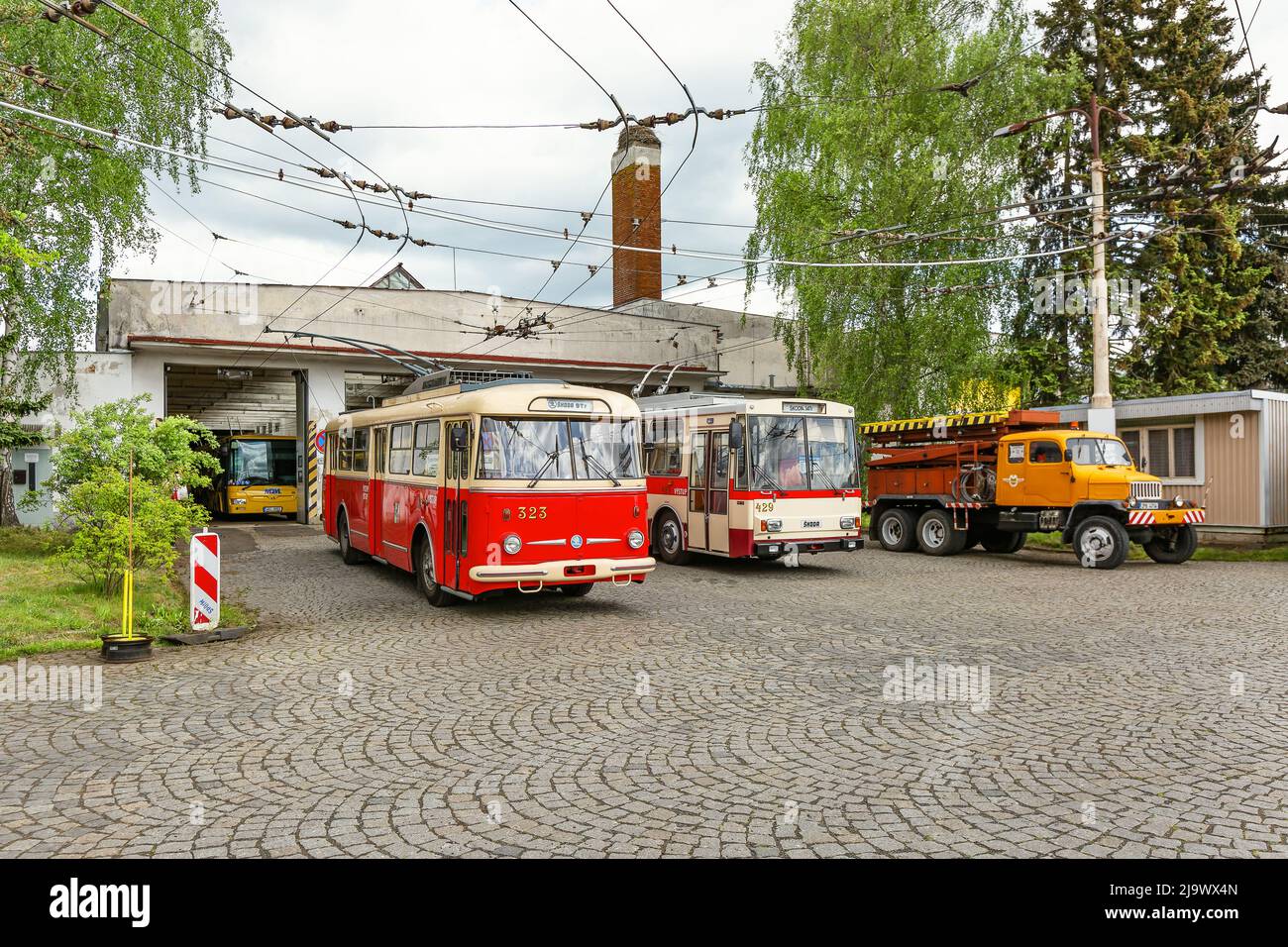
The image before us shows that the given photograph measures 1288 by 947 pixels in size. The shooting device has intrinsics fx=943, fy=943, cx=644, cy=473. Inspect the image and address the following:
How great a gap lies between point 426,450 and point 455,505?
5.19 feet

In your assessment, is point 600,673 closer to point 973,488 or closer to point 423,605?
point 423,605

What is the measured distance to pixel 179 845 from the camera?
4.06m

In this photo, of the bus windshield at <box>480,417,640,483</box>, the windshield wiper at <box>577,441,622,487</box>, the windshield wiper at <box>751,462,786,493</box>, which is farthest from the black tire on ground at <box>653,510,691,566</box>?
the windshield wiper at <box>577,441,622,487</box>

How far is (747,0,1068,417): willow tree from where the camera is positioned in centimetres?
2567

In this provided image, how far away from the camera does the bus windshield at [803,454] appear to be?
15.4 m

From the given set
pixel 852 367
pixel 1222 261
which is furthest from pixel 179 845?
pixel 1222 261

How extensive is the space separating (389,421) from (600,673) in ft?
25.5

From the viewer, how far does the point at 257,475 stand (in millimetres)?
31266

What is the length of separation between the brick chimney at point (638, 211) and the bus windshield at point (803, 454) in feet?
74.3

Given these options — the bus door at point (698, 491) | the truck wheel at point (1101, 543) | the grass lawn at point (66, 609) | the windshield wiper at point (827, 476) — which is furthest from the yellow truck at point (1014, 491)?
the grass lawn at point (66, 609)

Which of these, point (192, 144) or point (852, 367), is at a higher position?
point (192, 144)

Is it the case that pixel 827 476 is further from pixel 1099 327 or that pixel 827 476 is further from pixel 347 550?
pixel 347 550

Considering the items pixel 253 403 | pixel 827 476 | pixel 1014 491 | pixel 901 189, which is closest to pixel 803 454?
pixel 827 476

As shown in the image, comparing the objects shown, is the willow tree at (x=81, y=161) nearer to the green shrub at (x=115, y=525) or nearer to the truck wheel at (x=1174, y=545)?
the green shrub at (x=115, y=525)
